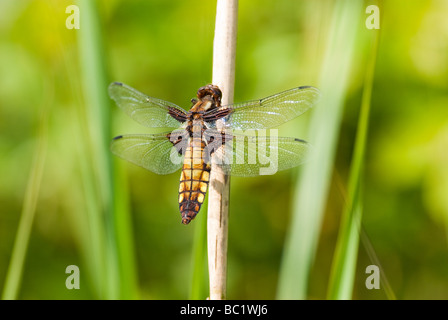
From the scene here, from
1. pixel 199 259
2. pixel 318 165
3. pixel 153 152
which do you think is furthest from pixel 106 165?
pixel 318 165

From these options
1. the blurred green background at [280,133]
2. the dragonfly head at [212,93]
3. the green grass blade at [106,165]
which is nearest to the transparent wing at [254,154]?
the dragonfly head at [212,93]

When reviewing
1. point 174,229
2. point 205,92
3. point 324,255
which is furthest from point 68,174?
point 324,255

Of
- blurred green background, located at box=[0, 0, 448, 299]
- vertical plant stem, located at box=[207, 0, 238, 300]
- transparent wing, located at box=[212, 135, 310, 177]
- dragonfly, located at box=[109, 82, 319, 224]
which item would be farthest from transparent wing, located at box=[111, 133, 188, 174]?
blurred green background, located at box=[0, 0, 448, 299]

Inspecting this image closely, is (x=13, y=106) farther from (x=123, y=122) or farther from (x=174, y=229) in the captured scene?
(x=174, y=229)

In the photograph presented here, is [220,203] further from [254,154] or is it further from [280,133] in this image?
[280,133]

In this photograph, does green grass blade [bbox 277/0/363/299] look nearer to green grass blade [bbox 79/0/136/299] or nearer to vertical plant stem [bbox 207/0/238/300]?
vertical plant stem [bbox 207/0/238/300]
